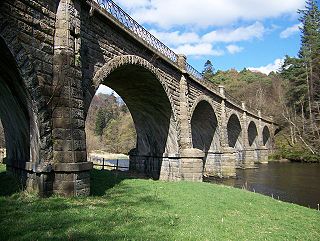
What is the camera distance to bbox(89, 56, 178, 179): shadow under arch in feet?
58.1

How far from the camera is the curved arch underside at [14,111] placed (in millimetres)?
8867

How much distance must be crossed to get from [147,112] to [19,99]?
13742 mm

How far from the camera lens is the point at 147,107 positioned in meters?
22.3

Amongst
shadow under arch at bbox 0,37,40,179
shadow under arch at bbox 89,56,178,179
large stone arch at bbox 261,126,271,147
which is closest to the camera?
shadow under arch at bbox 0,37,40,179

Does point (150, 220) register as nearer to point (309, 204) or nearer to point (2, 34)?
point (2, 34)

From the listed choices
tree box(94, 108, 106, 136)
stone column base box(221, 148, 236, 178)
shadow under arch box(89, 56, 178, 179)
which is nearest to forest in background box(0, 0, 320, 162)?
tree box(94, 108, 106, 136)

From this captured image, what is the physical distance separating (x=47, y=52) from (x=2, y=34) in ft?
5.89

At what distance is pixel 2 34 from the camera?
800 centimetres

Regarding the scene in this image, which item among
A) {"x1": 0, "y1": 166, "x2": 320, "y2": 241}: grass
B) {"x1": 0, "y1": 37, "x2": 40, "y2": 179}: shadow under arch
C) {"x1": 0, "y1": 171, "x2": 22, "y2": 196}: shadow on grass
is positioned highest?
{"x1": 0, "y1": 37, "x2": 40, "y2": 179}: shadow under arch

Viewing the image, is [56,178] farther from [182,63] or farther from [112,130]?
[112,130]

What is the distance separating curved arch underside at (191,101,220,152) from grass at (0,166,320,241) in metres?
20.0

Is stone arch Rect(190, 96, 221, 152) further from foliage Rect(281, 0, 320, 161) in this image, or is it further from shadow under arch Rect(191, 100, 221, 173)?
foliage Rect(281, 0, 320, 161)

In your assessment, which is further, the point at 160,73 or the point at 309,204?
the point at 160,73

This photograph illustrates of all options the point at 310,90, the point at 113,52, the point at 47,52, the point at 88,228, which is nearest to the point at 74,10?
the point at 47,52
